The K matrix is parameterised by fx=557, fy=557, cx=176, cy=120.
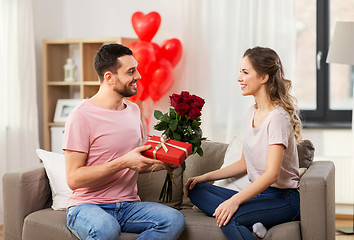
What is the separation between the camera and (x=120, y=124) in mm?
2664

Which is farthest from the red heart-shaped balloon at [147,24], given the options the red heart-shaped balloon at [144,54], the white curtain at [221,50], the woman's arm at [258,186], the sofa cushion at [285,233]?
the sofa cushion at [285,233]

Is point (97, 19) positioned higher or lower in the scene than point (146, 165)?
higher

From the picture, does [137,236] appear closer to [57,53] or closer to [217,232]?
[217,232]

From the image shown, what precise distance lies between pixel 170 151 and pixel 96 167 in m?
0.35

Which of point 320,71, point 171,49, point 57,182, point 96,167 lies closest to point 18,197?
point 57,182

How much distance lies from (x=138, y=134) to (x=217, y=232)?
61cm

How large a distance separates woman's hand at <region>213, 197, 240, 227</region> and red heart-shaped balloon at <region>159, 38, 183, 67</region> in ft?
7.36

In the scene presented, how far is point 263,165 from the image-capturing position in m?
2.62

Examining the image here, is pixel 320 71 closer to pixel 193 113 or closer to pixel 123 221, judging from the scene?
pixel 193 113

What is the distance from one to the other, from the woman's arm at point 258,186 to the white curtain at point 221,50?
2129 mm

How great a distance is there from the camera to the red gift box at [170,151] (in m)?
2.39

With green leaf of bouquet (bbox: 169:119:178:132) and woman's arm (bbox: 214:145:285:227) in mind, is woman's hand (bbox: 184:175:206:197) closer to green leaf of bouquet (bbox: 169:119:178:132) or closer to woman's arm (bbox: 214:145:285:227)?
woman's arm (bbox: 214:145:285:227)

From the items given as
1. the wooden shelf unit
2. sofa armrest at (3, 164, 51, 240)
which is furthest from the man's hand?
the wooden shelf unit

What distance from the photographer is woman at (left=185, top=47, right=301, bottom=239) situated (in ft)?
8.20
